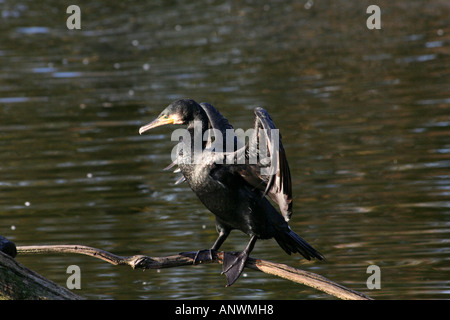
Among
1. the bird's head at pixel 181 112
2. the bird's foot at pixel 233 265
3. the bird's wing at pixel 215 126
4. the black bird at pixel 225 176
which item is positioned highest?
the bird's head at pixel 181 112

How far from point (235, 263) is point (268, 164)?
0.76m

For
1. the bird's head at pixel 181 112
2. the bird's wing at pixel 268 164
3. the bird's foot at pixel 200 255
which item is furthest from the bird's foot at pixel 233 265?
the bird's head at pixel 181 112

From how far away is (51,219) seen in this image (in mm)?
8672

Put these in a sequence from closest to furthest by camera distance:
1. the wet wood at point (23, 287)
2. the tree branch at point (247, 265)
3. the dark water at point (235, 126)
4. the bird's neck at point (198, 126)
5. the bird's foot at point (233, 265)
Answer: the tree branch at point (247, 265) → the wet wood at point (23, 287) → the bird's neck at point (198, 126) → the bird's foot at point (233, 265) → the dark water at point (235, 126)

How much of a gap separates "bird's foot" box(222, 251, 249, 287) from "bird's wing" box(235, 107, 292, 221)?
0.44 m

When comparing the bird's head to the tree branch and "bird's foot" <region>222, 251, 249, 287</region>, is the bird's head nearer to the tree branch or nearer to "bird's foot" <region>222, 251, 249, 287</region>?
the tree branch

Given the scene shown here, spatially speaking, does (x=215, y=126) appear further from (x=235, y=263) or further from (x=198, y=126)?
(x=235, y=263)

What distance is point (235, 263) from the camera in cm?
493

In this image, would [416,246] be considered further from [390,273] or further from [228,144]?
[228,144]

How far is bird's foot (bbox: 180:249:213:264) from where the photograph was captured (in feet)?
15.6

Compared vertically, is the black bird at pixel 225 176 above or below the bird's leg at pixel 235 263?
above

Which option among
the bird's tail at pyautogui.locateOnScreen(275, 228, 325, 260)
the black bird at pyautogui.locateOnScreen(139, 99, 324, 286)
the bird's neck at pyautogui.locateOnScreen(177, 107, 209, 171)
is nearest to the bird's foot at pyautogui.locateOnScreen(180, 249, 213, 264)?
the black bird at pyautogui.locateOnScreen(139, 99, 324, 286)

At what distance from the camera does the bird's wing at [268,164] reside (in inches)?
170

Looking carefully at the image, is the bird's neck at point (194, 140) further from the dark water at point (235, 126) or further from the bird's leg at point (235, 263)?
the dark water at point (235, 126)
